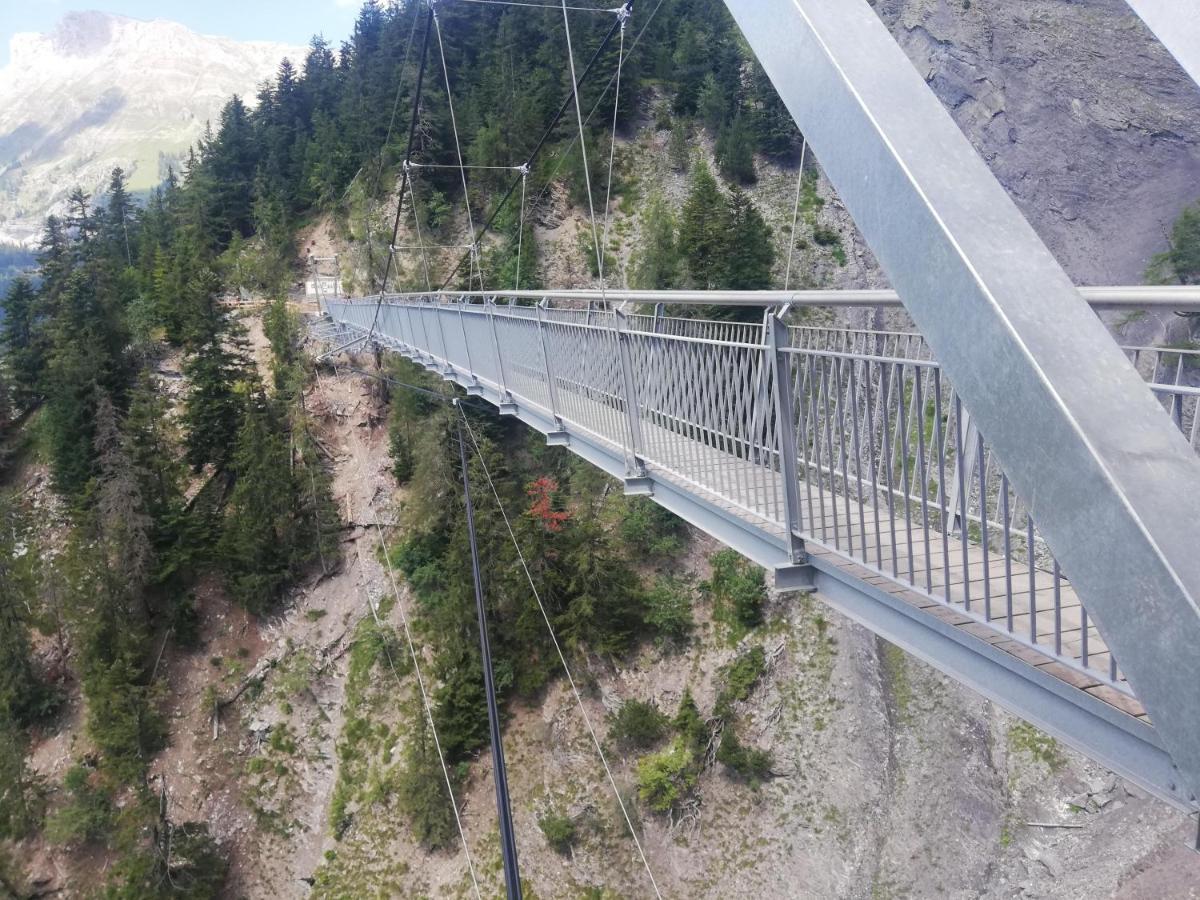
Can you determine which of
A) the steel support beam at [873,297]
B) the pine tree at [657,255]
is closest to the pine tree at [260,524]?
the pine tree at [657,255]

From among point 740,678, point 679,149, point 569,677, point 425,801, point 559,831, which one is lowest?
point 559,831

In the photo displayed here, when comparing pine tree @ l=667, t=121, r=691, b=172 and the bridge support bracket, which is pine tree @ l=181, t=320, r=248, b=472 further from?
the bridge support bracket

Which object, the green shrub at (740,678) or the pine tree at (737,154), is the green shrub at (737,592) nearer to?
the green shrub at (740,678)

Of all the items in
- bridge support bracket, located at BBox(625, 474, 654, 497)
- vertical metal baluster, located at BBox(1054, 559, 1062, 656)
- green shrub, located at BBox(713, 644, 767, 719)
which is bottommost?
green shrub, located at BBox(713, 644, 767, 719)

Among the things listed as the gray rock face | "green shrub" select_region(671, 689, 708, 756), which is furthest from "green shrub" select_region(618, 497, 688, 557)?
the gray rock face

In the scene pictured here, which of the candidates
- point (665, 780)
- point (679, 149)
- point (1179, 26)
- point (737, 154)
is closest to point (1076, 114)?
point (737, 154)

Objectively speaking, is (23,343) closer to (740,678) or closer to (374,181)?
(374,181)

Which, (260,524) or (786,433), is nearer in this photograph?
(786,433)

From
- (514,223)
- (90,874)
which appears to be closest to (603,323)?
(90,874)
